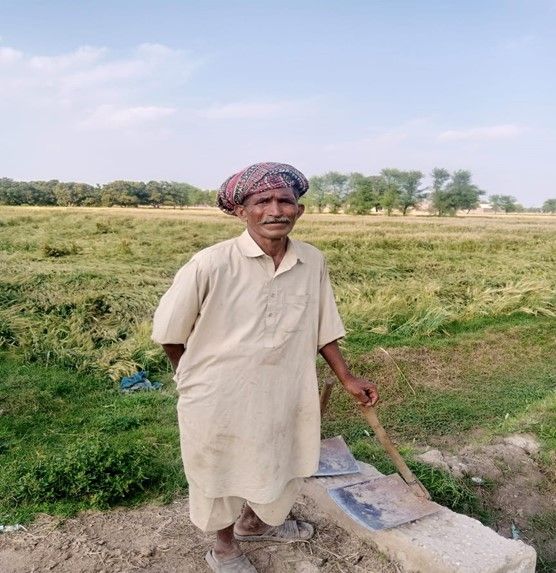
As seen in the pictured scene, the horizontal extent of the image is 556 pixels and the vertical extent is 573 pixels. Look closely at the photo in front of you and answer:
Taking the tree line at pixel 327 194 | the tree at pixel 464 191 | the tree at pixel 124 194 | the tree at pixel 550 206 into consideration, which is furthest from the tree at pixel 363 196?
the tree at pixel 550 206

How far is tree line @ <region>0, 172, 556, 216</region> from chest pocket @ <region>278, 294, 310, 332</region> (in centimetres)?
4378

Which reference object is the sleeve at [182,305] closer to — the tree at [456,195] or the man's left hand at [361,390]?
the man's left hand at [361,390]

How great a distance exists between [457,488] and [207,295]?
2151 mm

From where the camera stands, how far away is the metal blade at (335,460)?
9.35ft

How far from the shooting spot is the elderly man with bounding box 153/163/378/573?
1852 millimetres

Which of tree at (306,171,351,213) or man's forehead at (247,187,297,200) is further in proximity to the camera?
tree at (306,171,351,213)

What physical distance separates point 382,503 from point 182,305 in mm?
1415

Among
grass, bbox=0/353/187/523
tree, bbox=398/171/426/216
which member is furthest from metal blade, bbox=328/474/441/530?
tree, bbox=398/171/426/216

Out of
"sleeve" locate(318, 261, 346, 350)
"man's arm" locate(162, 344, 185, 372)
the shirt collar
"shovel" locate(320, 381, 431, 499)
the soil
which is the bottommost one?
the soil

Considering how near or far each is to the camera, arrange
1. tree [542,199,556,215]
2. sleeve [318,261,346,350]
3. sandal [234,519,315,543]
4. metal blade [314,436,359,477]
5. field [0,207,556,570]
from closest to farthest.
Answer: sleeve [318,261,346,350] → sandal [234,519,315,543] → metal blade [314,436,359,477] → field [0,207,556,570] → tree [542,199,556,215]

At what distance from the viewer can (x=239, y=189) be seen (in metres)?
1.90

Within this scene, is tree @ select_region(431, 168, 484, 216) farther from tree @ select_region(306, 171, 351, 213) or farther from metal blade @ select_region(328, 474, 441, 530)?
metal blade @ select_region(328, 474, 441, 530)

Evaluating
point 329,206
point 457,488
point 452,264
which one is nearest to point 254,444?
point 457,488

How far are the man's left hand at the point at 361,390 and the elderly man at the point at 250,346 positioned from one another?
8.6 inches
